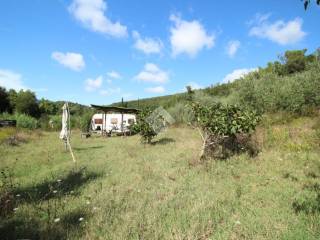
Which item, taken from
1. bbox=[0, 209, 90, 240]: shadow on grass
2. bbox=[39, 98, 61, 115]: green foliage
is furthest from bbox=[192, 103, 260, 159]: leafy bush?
bbox=[39, 98, 61, 115]: green foliage

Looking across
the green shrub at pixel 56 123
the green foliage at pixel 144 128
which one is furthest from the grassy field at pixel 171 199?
the green shrub at pixel 56 123

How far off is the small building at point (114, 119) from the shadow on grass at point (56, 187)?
18464 millimetres

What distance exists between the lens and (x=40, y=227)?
445 cm

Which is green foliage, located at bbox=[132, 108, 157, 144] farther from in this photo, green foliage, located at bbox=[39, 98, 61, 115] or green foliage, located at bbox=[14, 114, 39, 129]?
green foliage, located at bbox=[39, 98, 61, 115]

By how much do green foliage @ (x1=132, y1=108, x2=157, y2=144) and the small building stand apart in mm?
10035

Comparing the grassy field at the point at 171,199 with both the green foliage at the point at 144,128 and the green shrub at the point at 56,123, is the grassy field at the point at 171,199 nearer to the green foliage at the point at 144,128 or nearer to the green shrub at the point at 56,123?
the green foliage at the point at 144,128

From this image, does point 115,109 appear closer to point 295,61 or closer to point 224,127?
point 224,127

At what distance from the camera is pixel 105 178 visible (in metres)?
7.66

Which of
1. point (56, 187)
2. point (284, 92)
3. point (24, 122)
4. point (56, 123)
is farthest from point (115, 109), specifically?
point (56, 187)

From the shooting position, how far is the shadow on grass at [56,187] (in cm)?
599

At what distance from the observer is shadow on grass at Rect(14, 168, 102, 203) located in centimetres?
599

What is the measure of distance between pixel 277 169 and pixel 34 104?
48.6m

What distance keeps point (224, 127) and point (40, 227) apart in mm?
6859

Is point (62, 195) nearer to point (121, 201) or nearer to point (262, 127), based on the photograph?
point (121, 201)
